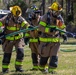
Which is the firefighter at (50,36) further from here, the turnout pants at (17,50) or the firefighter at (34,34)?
the firefighter at (34,34)

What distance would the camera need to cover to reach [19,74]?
35.0ft

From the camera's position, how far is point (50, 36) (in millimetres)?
10484

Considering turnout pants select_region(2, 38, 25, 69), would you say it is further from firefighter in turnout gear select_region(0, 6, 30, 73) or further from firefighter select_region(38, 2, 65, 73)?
firefighter select_region(38, 2, 65, 73)

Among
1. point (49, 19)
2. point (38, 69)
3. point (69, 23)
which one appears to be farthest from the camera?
point (69, 23)

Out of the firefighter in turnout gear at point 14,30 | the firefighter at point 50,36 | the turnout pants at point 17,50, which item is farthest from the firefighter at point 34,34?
the firefighter at point 50,36

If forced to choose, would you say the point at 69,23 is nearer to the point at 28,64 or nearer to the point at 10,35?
the point at 28,64

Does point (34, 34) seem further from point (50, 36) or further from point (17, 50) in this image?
point (50, 36)

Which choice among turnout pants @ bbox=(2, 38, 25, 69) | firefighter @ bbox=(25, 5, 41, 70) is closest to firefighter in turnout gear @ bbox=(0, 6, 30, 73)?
turnout pants @ bbox=(2, 38, 25, 69)

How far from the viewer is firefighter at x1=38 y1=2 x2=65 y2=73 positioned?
10.3m

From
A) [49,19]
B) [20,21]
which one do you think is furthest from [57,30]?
[20,21]

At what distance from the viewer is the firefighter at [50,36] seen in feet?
33.9

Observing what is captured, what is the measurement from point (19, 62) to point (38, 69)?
0.88 meters

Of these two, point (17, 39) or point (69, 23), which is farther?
point (69, 23)

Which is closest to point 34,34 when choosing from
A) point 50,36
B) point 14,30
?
point 14,30
